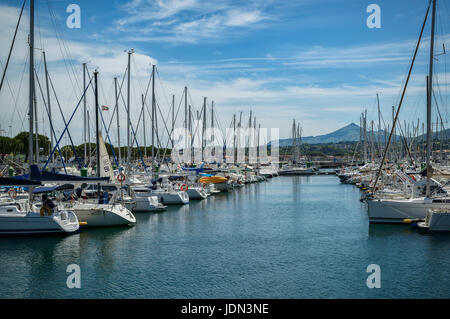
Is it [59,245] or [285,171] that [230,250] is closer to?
[59,245]

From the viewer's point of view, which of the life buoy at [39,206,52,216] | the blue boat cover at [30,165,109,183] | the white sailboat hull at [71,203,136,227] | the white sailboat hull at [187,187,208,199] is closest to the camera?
the life buoy at [39,206,52,216]

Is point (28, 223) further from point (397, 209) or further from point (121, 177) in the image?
point (397, 209)

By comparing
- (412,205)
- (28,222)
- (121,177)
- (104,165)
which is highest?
(104,165)

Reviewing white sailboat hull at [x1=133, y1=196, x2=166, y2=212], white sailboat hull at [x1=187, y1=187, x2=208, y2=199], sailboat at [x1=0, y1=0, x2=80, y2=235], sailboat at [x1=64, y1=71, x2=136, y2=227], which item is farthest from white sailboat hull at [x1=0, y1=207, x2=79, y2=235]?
white sailboat hull at [x1=187, y1=187, x2=208, y2=199]

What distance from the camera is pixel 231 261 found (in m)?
22.8

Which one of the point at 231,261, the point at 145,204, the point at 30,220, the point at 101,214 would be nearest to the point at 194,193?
the point at 145,204

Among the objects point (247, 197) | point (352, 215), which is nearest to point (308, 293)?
point (352, 215)

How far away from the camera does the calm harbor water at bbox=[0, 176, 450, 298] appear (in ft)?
60.1

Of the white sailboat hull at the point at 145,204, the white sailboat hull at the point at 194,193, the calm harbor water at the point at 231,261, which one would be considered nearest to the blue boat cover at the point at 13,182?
the calm harbor water at the point at 231,261

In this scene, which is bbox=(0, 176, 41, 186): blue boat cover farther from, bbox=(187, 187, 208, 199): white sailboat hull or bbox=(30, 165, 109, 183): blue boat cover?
bbox=(187, 187, 208, 199): white sailboat hull

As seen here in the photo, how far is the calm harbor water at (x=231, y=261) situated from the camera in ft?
60.1

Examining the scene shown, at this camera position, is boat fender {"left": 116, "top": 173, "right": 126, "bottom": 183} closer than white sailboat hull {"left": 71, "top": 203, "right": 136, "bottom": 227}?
No

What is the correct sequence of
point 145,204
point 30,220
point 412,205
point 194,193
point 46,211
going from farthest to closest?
point 194,193 → point 145,204 → point 412,205 → point 46,211 → point 30,220

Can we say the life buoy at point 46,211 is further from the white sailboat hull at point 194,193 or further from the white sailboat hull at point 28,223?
the white sailboat hull at point 194,193
